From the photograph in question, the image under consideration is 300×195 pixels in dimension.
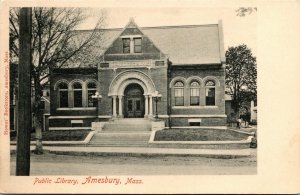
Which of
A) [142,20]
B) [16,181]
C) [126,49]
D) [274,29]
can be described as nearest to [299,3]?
[274,29]

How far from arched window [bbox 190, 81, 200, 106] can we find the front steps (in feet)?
7.94

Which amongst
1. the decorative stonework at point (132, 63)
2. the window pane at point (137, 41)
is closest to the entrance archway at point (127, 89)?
the decorative stonework at point (132, 63)

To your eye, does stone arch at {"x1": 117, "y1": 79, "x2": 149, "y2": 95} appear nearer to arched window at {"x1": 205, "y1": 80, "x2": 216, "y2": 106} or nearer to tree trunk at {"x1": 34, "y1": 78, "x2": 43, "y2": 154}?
arched window at {"x1": 205, "y1": 80, "x2": 216, "y2": 106}

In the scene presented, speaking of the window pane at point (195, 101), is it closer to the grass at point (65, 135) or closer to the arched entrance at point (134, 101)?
the arched entrance at point (134, 101)

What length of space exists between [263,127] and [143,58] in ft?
17.6

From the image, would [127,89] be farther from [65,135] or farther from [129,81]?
[65,135]

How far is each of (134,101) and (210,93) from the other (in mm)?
2859

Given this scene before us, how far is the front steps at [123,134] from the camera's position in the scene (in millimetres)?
13047

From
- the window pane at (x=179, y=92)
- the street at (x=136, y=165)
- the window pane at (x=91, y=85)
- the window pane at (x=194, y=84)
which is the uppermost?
the window pane at (x=194, y=84)

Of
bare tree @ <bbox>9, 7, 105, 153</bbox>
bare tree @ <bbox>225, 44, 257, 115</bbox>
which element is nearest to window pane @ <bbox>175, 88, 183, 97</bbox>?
bare tree @ <bbox>225, 44, 257, 115</bbox>

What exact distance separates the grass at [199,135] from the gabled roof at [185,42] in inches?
107

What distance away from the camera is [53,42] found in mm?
13219

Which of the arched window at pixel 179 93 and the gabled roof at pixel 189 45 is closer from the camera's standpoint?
the gabled roof at pixel 189 45

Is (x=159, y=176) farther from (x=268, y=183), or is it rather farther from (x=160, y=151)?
(x=268, y=183)
